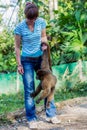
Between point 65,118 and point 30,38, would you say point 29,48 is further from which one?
point 65,118

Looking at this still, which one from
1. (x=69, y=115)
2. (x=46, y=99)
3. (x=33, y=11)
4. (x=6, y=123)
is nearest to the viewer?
(x=33, y=11)

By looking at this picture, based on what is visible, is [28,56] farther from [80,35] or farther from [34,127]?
[80,35]

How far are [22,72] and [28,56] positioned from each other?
9.9 inches

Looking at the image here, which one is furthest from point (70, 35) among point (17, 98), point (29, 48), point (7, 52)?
point (29, 48)

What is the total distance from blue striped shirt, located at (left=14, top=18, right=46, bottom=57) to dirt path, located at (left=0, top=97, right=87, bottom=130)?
3.81ft

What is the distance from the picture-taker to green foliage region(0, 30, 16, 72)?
11.4 metres

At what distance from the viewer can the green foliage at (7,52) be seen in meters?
11.4

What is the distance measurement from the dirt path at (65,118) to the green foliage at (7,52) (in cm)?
407

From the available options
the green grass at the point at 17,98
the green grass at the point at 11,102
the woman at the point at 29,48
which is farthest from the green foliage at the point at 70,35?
the woman at the point at 29,48

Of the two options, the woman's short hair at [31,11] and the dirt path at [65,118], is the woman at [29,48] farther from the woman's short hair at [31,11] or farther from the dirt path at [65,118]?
the dirt path at [65,118]

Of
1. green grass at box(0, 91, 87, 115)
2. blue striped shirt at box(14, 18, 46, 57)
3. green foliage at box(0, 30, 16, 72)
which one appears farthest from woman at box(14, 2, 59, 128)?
green foliage at box(0, 30, 16, 72)

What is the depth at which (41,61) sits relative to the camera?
18.1ft

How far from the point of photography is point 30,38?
5.45 m

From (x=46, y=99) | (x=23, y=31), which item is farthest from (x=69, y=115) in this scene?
(x=23, y=31)
